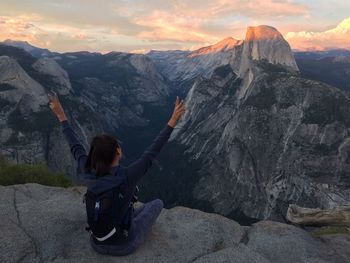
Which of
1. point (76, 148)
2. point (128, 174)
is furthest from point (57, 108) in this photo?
point (128, 174)

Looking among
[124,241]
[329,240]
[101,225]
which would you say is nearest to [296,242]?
[329,240]

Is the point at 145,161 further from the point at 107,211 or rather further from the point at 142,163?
the point at 107,211

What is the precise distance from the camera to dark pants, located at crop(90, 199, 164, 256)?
15242 mm

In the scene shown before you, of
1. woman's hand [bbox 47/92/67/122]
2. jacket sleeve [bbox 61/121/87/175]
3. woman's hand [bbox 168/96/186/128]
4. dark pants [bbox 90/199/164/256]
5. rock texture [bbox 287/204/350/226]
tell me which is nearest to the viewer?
woman's hand [bbox 168/96/186/128]

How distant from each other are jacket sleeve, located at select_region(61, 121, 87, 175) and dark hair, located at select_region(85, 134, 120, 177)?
0.87 metres

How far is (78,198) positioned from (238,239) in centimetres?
781

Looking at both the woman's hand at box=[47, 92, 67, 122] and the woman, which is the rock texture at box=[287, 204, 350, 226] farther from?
the woman's hand at box=[47, 92, 67, 122]

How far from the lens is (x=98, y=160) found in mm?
12945

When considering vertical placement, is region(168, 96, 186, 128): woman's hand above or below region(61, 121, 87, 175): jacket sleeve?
above

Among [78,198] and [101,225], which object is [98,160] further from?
[78,198]

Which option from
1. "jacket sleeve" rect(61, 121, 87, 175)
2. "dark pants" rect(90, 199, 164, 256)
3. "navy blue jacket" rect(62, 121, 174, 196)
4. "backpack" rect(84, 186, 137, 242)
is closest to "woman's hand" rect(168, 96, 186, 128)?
"navy blue jacket" rect(62, 121, 174, 196)

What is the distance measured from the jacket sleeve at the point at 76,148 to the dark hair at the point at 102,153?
0.87 metres

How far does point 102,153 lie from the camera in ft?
41.9

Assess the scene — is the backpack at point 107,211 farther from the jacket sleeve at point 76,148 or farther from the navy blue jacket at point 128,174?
the jacket sleeve at point 76,148
